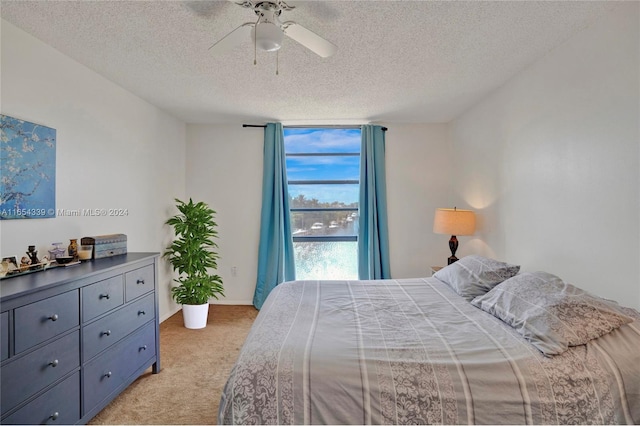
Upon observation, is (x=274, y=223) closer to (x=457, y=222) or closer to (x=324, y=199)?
(x=324, y=199)

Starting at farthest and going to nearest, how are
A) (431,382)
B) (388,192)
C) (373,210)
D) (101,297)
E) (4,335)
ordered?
(388,192) → (373,210) → (101,297) → (4,335) → (431,382)

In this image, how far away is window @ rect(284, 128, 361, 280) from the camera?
436cm

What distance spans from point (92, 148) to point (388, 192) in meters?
3.29

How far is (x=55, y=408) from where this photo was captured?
1.60 metres

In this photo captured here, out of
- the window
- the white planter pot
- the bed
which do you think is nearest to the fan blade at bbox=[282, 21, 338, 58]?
the bed

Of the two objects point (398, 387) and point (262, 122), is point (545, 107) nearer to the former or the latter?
point (398, 387)

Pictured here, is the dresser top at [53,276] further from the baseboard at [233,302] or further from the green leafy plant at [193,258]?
the baseboard at [233,302]

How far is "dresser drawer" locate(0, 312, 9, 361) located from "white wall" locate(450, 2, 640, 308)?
309cm

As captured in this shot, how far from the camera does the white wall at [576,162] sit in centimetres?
173

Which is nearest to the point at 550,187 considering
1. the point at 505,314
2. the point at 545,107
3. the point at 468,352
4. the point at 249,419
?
the point at 545,107

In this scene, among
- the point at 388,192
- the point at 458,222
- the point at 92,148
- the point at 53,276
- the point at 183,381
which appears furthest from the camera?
the point at 388,192

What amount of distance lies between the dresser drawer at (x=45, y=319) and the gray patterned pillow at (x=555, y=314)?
234 cm

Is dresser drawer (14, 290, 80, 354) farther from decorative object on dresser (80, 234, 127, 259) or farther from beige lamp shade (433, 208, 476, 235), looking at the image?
beige lamp shade (433, 208, 476, 235)

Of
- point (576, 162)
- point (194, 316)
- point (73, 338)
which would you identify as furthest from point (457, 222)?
point (73, 338)
